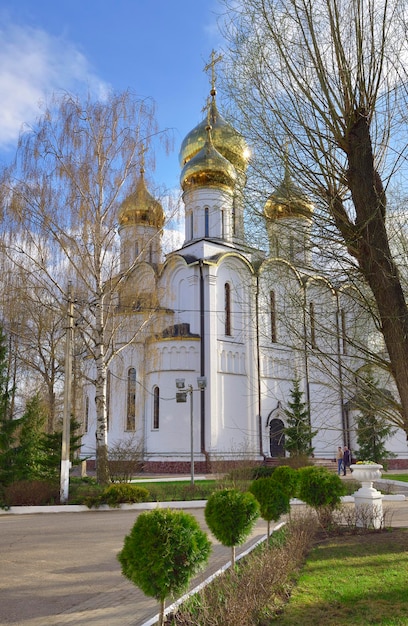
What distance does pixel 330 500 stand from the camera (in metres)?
8.95

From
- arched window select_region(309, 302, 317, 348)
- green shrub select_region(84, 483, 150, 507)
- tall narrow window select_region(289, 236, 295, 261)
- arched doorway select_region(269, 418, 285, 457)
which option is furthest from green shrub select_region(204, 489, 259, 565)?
arched doorway select_region(269, 418, 285, 457)

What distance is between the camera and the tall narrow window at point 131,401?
24438 millimetres

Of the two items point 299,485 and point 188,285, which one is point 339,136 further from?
point 188,285

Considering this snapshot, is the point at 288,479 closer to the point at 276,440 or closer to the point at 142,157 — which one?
the point at 142,157

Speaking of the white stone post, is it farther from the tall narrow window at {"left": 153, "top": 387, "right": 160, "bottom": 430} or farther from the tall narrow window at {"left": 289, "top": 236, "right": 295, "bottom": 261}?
the tall narrow window at {"left": 153, "top": 387, "right": 160, "bottom": 430}

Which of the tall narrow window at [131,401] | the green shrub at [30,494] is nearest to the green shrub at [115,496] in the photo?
the green shrub at [30,494]

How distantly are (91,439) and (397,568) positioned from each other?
21994 mm

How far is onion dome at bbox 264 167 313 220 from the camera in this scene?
6305mm

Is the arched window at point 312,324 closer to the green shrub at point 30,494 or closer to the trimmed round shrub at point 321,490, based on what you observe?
the trimmed round shrub at point 321,490

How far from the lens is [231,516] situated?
19.1 feet

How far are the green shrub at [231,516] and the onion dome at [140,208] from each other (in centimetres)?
934

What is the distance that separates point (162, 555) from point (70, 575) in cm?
326

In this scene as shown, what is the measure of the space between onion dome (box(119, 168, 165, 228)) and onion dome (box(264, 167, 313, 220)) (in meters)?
7.90

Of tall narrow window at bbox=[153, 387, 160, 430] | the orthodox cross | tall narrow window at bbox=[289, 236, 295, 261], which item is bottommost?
tall narrow window at bbox=[153, 387, 160, 430]
